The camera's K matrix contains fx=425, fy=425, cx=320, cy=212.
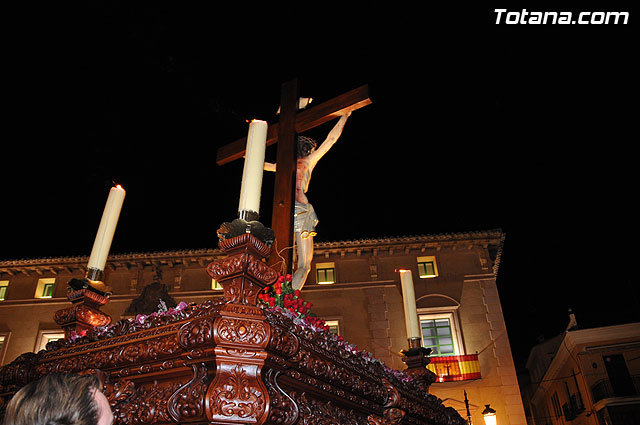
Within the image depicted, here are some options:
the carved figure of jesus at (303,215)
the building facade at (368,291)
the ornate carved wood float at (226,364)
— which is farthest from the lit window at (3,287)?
the ornate carved wood float at (226,364)

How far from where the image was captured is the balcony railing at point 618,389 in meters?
18.7

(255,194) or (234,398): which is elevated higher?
(255,194)

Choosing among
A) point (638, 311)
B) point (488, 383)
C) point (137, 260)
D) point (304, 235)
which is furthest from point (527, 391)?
point (304, 235)

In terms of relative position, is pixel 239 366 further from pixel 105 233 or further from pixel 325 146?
pixel 325 146

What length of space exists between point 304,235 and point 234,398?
8.02 feet

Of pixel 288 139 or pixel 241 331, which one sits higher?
pixel 288 139

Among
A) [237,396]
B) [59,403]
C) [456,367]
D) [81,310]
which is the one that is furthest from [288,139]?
[456,367]

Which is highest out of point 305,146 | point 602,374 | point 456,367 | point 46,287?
point 46,287

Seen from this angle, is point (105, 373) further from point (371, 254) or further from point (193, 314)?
point (371, 254)

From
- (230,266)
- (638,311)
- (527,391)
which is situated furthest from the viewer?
(527,391)

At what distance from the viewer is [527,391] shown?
3903 centimetres

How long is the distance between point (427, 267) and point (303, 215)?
14995 mm

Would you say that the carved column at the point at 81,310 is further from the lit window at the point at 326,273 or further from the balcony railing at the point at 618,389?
the balcony railing at the point at 618,389

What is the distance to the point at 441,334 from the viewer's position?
1653 cm
